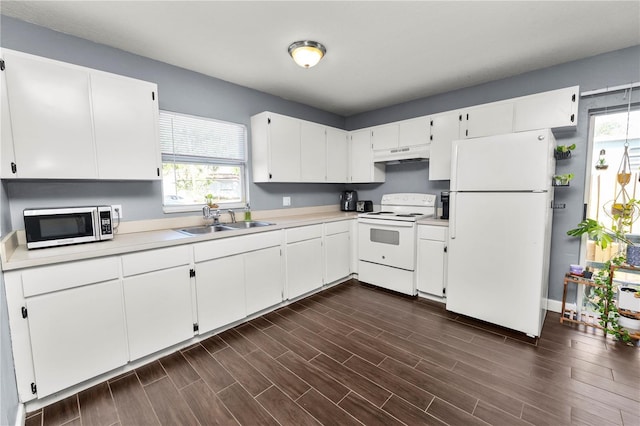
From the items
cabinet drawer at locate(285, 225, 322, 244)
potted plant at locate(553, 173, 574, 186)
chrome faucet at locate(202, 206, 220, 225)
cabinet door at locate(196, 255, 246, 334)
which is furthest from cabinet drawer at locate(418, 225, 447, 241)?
chrome faucet at locate(202, 206, 220, 225)

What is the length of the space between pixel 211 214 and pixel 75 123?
1.27 m

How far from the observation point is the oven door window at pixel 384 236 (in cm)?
327

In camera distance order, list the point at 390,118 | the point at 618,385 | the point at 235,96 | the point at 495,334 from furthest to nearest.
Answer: the point at 390,118, the point at 235,96, the point at 495,334, the point at 618,385

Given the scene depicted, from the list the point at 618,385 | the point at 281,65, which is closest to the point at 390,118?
the point at 281,65

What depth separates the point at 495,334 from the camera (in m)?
2.40

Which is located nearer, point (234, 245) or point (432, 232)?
point (234, 245)

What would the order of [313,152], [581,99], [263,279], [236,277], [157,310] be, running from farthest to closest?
[313,152]
[263,279]
[581,99]
[236,277]
[157,310]

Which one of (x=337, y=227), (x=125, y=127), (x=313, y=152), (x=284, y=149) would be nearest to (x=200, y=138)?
(x=125, y=127)

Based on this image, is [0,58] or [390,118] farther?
[390,118]

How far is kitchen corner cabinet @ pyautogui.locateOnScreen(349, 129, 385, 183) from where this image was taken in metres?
3.95

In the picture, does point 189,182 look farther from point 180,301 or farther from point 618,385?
point 618,385

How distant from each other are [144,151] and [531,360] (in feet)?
11.4

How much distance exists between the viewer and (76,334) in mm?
1688

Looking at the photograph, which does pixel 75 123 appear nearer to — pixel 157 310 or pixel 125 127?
pixel 125 127
